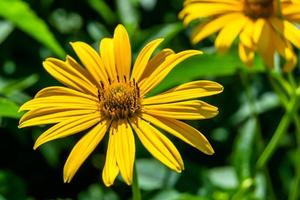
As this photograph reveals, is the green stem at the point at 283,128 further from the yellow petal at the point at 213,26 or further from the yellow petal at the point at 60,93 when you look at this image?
the yellow petal at the point at 60,93

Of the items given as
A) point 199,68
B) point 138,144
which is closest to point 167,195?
point 138,144

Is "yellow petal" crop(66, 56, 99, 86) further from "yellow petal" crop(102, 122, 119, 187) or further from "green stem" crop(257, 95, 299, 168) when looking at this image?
"green stem" crop(257, 95, 299, 168)

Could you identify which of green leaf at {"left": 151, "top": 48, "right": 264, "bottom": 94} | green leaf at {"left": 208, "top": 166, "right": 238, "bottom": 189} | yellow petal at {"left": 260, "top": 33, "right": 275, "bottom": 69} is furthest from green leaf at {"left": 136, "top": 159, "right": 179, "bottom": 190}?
yellow petal at {"left": 260, "top": 33, "right": 275, "bottom": 69}

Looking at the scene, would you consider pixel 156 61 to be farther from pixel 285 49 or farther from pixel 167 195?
pixel 167 195

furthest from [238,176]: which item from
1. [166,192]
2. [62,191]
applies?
[62,191]

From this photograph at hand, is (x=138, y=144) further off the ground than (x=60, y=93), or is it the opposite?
(x=60, y=93)

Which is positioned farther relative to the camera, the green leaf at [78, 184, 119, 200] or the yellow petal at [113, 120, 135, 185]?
the green leaf at [78, 184, 119, 200]

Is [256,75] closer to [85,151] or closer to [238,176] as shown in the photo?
[238,176]
